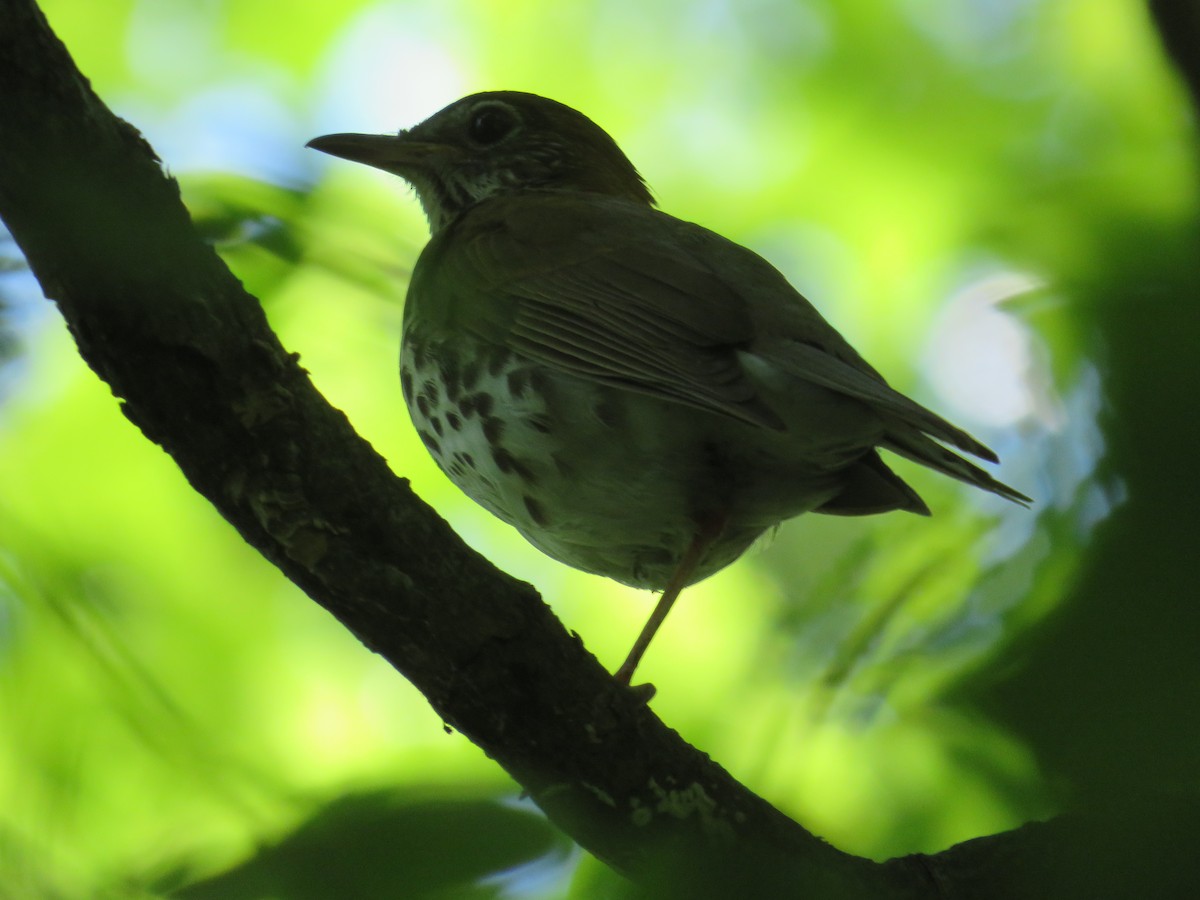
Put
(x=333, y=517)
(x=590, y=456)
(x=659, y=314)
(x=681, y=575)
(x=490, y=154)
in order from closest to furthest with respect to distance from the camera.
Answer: (x=333, y=517), (x=659, y=314), (x=590, y=456), (x=681, y=575), (x=490, y=154)

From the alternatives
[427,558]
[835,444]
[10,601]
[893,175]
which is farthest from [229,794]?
[893,175]

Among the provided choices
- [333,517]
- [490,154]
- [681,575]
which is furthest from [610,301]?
[490,154]

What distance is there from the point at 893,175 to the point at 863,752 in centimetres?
346

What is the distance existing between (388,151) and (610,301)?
1.88m

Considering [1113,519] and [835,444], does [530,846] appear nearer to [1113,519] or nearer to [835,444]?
[1113,519]

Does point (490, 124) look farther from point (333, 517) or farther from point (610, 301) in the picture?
point (333, 517)

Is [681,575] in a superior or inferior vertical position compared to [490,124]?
inferior

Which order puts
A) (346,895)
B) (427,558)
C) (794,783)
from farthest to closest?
(427,558) → (794,783) → (346,895)

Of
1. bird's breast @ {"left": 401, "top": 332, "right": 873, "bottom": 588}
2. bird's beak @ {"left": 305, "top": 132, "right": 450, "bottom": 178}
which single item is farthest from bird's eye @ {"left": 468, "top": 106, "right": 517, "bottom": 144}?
bird's breast @ {"left": 401, "top": 332, "right": 873, "bottom": 588}

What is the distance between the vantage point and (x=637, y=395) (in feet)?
11.5

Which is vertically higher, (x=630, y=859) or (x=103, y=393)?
(x=103, y=393)

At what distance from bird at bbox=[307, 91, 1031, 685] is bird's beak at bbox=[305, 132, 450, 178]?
876 mm

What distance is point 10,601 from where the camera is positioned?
206 centimetres

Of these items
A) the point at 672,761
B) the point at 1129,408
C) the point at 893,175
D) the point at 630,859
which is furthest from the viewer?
the point at 893,175
